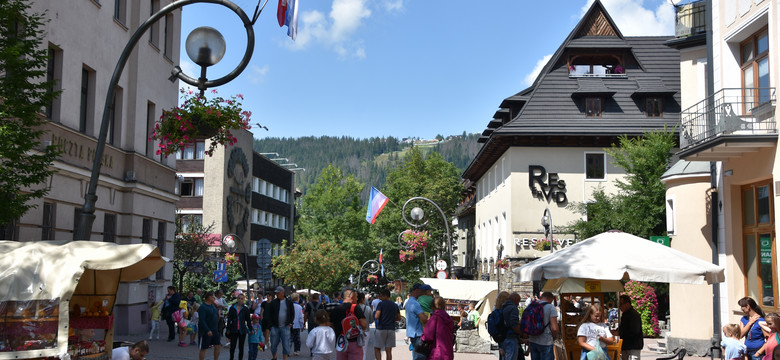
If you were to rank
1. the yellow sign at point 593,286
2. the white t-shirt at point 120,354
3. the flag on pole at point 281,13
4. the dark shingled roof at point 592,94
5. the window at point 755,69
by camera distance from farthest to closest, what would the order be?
the dark shingled roof at point 592,94 < the window at point 755,69 < the yellow sign at point 593,286 < the flag on pole at point 281,13 < the white t-shirt at point 120,354

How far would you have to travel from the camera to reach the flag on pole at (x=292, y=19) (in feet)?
39.0

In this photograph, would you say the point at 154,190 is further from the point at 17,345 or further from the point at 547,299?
the point at 17,345

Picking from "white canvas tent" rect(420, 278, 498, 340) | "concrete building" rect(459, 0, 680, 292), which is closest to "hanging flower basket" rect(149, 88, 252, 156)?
"white canvas tent" rect(420, 278, 498, 340)

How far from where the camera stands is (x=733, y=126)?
659 inches

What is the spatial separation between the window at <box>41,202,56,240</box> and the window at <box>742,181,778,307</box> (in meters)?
15.8

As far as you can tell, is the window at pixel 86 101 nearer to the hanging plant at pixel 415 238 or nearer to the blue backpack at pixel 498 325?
the blue backpack at pixel 498 325

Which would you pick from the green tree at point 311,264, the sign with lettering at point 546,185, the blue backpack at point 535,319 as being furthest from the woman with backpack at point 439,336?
the green tree at point 311,264

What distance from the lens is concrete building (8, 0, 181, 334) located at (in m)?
19.3

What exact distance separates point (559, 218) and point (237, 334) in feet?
82.2

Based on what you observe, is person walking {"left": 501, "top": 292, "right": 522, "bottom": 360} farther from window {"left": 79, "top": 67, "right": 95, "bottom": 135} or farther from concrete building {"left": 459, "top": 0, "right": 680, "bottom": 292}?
concrete building {"left": 459, "top": 0, "right": 680, "bottom": 292}

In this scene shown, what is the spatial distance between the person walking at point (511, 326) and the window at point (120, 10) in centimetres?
1529

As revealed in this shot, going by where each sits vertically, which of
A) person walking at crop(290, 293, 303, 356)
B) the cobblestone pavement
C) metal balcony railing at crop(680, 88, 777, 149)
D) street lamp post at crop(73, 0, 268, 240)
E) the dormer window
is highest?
the dormer window

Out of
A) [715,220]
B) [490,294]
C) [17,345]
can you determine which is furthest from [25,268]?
[490,294]

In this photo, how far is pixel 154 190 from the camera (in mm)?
25859
